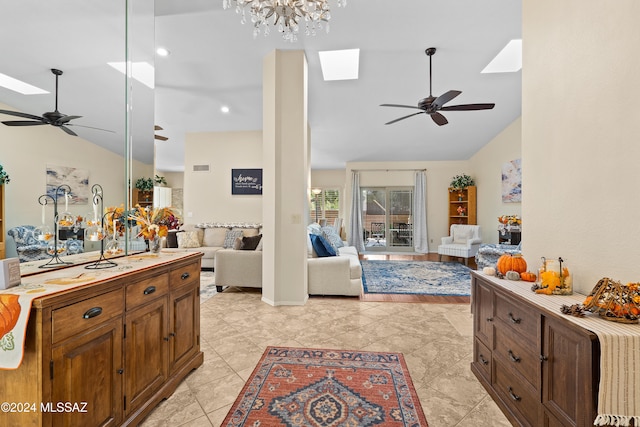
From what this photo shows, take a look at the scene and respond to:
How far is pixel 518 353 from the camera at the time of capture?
158cm

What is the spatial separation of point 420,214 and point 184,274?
7403mm

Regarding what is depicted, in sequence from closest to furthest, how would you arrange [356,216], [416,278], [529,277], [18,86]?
1. [18,86]
2. [529,277]
3. [416,278]
4. [356,216]

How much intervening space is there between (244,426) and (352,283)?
8.35 feet

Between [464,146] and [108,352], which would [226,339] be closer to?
[108,352]

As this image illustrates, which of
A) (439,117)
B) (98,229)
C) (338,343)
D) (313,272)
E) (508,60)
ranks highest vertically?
(508,60)

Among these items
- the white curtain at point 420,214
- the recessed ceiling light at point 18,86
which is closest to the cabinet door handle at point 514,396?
the recessed ceiling light at point 18,86

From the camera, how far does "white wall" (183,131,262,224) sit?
A: 6621 millimetres

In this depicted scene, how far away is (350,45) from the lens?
371 cm

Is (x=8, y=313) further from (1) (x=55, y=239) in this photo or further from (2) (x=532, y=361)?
(2) (x=532, y=361)

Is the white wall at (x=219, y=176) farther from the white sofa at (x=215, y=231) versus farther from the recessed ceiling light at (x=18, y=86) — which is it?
the recessed ceiling light at (x=18, y=86)

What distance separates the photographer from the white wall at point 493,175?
19.8ft

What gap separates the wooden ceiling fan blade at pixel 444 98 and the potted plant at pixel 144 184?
3428 millimetres

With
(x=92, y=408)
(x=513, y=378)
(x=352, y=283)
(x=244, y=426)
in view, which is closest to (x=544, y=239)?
(x=513, y=378)

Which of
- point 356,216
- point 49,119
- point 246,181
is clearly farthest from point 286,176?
point 356,216
